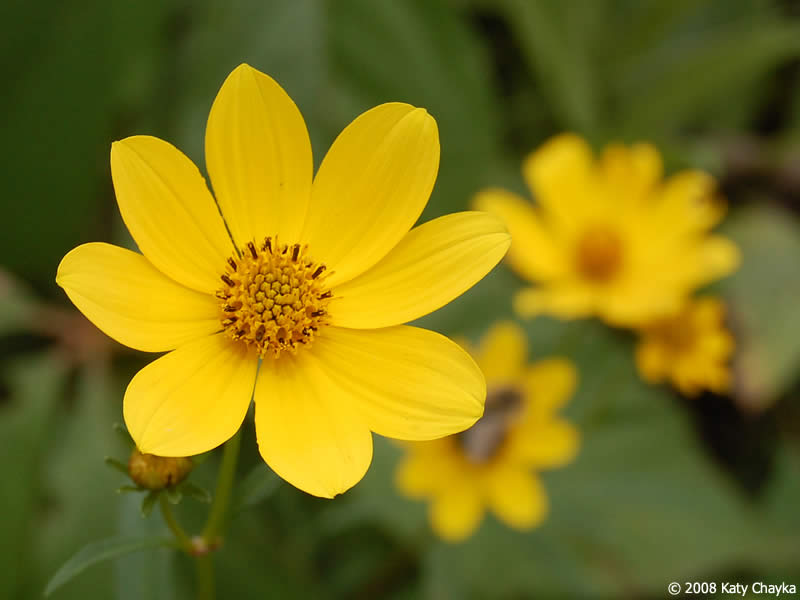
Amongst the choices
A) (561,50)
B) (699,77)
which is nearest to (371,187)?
(561,50)

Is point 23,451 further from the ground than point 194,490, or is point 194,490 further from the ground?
point 194,490

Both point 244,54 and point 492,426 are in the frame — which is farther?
point 244,54

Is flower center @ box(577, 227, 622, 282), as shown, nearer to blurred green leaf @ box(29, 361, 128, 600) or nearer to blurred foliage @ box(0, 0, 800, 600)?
blurred foliage @ box(0, 0, 800, 600)

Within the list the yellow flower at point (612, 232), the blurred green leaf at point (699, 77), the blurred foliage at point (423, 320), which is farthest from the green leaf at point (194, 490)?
the blurred green leaf at point (699, 77)

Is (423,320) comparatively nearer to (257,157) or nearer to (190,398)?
(257,157)

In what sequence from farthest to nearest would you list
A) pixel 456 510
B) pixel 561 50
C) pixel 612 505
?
pixel 561 50 < pixel 612 505 < pixel 456 510

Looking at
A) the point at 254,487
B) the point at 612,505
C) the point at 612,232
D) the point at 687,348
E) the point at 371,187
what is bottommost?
the point at 612,505

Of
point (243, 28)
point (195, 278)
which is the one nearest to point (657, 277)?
point (243, 28)

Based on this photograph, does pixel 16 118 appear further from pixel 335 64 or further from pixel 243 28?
pixel 335 64
